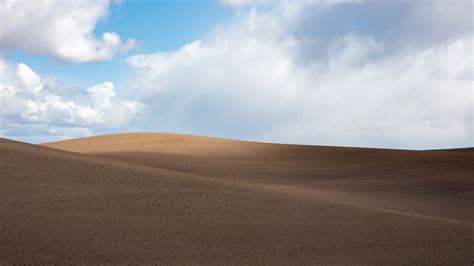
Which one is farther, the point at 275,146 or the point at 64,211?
the point at 275,146

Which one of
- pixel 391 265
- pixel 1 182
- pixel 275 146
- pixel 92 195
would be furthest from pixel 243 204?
pixel 275 146

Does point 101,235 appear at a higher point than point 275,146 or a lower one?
lower

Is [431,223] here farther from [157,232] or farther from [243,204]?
[157,232]

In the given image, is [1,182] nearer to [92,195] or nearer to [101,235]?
[92,195]

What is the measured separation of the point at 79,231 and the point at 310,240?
11.6 feet

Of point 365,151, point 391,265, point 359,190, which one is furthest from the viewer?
point 365,151

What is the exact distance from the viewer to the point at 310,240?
8.93 m

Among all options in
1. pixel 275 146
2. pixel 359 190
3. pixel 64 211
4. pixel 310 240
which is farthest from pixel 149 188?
pixel 275 146

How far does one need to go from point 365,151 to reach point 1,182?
23.6 m

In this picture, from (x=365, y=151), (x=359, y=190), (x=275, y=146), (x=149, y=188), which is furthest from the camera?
(x=275, y=146)

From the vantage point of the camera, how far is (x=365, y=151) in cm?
3136

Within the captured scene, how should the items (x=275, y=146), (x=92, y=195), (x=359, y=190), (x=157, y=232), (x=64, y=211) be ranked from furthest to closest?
1. (x=275, y=146)
2. (x=359, y=190)
3. (x=92, y=195)
4. (x=64, y=211)
5. (x=157, y=232)

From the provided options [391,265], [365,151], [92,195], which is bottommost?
[391,265]

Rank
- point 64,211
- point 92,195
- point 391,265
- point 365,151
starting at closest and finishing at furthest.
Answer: point 391,265, point 64,211, point 92,195, point 365,151
